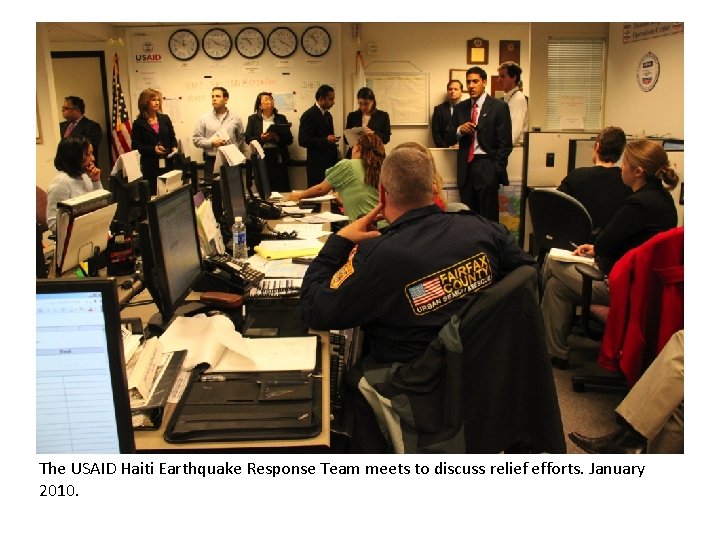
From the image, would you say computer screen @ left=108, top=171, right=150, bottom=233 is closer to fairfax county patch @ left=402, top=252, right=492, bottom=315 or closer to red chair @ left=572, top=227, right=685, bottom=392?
fairfax county patch @ left=402, top=252, right=492, bottom=315

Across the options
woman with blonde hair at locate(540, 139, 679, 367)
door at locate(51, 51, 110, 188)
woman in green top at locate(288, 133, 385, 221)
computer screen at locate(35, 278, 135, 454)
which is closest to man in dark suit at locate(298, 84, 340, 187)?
door at locate(51, 51, 110, 188)

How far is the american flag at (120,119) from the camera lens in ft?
23.5

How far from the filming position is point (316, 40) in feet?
23.0

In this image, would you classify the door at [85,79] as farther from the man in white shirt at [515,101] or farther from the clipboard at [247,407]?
the clipboard at [247,407]

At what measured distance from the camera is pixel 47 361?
3.16 feet

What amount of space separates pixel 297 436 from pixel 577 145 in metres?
4.54

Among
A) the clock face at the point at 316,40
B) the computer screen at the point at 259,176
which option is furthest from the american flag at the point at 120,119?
the computer screen at the point at 259,176

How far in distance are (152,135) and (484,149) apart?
11.5 ft

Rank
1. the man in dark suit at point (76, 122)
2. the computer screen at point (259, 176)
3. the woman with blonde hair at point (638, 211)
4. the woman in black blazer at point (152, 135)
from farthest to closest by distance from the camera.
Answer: the woman in black blazer at point (152, 135), the man in dark suit at point (76, 122), the computer screen at point (259, 176), the woman with blonde hair at point (638, 211)

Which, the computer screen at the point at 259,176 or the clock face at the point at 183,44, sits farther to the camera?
the clock face at the point at 183,44

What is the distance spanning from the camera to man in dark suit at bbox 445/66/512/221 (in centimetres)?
536

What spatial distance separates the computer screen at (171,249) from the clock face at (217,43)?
18.0 ft
